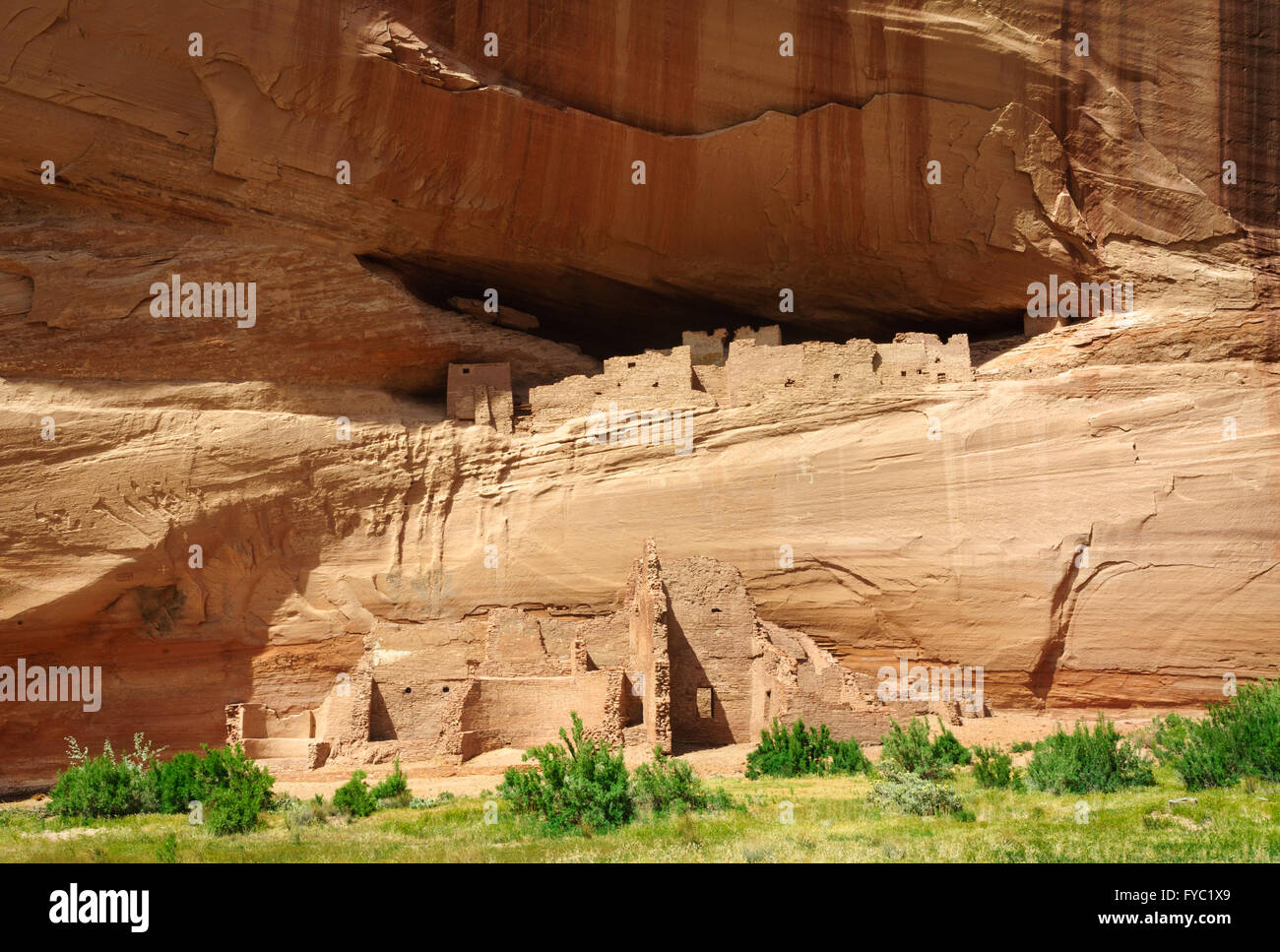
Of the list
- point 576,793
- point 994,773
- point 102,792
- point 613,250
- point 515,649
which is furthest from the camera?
point 613,250

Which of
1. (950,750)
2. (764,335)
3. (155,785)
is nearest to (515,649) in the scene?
Answer: (155,785)

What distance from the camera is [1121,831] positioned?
10.9 meters

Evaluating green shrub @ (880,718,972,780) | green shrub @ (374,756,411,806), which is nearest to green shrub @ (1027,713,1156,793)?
green shrub @ (880,718,972,780)

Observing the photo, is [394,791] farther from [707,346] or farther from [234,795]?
[707,346]

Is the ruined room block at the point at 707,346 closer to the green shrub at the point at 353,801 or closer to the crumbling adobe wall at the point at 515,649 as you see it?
the crumbling adobe wall at the point at 515,649

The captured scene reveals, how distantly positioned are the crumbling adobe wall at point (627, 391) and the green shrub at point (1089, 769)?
8.83 meters

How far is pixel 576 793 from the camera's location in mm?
12648

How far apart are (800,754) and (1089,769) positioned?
391 cm

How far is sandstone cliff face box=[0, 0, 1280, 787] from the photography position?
19047 mm

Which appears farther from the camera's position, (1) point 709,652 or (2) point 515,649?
(2) point 515,649

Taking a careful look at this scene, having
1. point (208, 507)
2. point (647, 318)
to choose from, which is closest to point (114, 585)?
point (208, 507)

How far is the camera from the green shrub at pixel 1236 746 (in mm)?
13164

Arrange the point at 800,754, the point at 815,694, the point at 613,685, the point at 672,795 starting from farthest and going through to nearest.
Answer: the point at 815,694 → the point at 613,685 → the point at 800,754 → the point at 672,795

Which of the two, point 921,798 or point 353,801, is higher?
point 921,798
